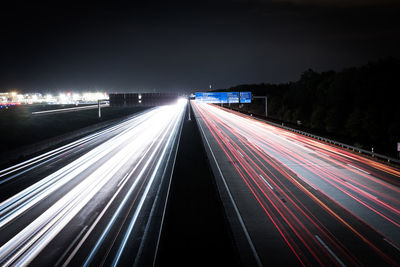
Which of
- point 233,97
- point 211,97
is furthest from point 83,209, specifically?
point 211,97

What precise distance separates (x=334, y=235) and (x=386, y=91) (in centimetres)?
6060

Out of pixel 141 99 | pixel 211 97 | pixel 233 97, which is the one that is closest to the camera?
pixel 233 97

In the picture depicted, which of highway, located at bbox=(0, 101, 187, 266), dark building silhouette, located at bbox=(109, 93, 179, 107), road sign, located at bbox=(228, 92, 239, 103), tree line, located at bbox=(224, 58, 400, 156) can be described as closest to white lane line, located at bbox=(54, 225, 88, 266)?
highway, located at bbox=(0, 101, 187, 266)

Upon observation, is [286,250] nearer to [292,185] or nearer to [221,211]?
[221,211]

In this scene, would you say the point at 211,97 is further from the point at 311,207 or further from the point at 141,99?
the point at 311,207

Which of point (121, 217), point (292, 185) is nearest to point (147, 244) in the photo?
point (121, 217)

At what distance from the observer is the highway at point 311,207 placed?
33.0ft

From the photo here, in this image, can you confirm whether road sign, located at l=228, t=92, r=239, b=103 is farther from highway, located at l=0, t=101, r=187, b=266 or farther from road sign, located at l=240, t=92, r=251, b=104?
highway, located at l=0, t=101, r=187, b=266

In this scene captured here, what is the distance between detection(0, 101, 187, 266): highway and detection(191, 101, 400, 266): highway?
160 inches

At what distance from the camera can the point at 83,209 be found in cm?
1432

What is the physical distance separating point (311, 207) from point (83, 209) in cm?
1159

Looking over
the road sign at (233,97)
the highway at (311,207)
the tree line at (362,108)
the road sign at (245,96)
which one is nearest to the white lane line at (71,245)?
the highway at (311,207)

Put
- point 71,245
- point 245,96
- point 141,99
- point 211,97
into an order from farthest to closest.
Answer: point 141,99 < point 211,97 < point 245,96 < point 71,245

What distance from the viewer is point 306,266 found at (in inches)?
366
